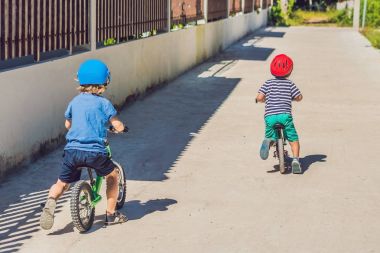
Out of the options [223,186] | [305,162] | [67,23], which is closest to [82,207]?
[223,186]

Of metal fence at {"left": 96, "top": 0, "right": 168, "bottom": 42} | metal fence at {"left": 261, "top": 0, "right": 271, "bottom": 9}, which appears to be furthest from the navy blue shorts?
metal fence at {"left": 261, "top": 0, "right": 271, "bottom": 9}

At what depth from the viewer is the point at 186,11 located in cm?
1933

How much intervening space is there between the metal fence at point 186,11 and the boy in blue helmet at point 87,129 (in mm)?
11443

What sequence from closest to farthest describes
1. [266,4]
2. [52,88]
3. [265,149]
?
[265,149] < [52,88] < [266,4]

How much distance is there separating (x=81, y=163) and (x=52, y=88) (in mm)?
3462

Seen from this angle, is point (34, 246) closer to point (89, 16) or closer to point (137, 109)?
point (89, 16)

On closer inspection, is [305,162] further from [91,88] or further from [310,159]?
[91,88]

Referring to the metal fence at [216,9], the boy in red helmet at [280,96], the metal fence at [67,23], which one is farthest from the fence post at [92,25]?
the metal fence at [216,9]

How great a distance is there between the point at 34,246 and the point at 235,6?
82.8 ft

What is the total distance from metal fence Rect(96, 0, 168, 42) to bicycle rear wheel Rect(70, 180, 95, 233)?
18.0 ft

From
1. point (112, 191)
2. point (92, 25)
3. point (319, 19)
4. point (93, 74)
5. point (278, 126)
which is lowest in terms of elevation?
point (319, 19)

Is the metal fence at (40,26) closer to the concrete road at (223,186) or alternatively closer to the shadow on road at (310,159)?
the concrete road at (223,186)

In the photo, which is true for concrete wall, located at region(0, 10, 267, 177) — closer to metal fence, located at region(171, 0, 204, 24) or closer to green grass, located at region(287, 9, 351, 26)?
metal fence, located at region(171, 0, 204, 24)

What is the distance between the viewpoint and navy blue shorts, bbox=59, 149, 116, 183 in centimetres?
607
